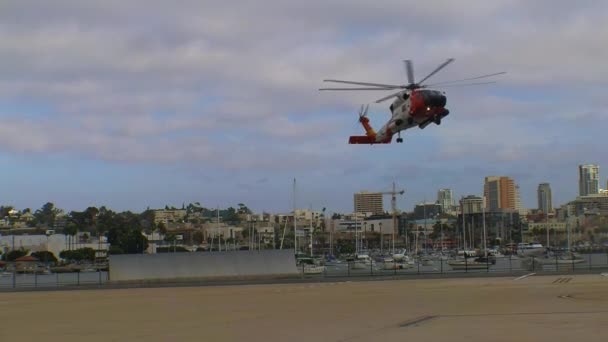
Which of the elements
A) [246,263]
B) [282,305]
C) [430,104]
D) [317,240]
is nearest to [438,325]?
[282,305]

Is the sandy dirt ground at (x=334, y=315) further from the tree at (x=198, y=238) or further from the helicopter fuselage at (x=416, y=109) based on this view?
the tree at (x=198, y=238)

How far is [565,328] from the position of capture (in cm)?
2019

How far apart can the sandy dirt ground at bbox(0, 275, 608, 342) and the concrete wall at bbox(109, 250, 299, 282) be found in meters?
14.1

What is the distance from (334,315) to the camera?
25.9 metres

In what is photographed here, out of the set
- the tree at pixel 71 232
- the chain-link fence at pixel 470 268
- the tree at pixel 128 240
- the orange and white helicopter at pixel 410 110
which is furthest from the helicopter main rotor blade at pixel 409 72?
the tree at pixel 71 232

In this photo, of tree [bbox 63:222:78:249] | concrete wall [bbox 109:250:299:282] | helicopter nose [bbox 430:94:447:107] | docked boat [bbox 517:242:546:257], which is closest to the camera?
helicopter nose [bbox 430:94:447:107]

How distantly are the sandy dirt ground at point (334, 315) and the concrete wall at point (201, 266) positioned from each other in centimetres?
1407

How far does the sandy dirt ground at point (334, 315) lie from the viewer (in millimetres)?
20219

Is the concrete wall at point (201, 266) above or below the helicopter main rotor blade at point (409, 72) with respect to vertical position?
below

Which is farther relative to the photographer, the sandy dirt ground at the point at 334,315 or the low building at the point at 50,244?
the low building at the point at 50,244

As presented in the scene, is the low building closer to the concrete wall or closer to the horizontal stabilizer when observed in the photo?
the concrete wall

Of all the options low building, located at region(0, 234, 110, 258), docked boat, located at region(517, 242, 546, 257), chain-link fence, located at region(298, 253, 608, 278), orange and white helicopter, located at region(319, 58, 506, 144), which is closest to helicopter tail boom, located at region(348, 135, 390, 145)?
orange and white helicopter, located at region(319, 58, 506, 144)

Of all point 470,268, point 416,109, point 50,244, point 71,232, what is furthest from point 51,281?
point 71,232

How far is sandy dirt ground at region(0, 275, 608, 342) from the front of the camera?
20219 mm
